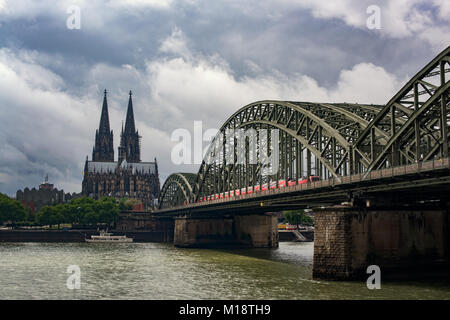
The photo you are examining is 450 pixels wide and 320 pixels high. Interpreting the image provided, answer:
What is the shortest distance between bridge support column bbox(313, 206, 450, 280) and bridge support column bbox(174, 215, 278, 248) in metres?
61.4

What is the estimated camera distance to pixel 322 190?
57500mm

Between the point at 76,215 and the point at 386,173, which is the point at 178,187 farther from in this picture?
the point at 386,173

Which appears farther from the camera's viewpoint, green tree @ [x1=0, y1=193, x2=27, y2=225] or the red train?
green tree @ [x1=0, y1=193, x2=27, y2=225]

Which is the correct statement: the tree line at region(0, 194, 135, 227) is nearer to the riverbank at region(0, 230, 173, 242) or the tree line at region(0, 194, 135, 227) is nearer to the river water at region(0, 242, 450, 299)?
the riverbank at region(0, 230, 173, 242)

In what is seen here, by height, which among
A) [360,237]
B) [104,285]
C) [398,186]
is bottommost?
[104,285]

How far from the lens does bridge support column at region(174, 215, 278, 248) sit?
10959cm

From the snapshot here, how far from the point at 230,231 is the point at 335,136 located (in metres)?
58.5

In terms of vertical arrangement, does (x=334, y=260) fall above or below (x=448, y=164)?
below

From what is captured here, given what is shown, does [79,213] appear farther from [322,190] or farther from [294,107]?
[322,190]

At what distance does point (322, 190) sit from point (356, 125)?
1068 cm

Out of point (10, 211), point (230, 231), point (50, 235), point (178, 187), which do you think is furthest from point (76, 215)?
point (230, 231)

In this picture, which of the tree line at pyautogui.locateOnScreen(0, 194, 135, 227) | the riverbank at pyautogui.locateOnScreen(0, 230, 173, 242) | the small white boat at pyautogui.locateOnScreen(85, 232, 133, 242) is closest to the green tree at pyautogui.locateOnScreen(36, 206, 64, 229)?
the tree line at pyautogui.locateOnScreen(0, 194, 135, 227)
